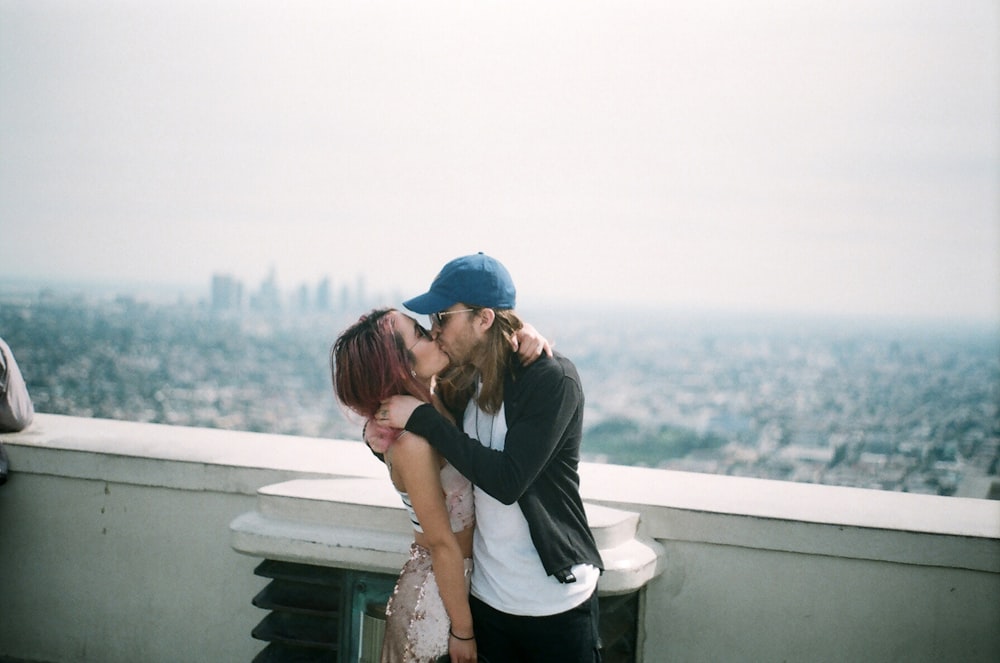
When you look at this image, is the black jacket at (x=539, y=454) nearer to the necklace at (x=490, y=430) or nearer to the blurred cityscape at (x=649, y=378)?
the necklace at (x=490, y=430)

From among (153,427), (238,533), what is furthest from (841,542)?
(153,427)

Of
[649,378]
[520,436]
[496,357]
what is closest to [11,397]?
[496,357]

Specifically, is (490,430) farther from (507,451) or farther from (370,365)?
(370,365)

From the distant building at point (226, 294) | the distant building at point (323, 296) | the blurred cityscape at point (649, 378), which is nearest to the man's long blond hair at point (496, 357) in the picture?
the blurred cityscape at point (649, 378)

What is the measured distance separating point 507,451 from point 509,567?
0.31 meters

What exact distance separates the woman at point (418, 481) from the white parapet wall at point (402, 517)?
0.89 m

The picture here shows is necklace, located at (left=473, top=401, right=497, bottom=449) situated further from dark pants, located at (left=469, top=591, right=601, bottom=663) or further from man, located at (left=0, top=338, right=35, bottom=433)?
man, located at (left=0, top=338, right=35, bottom=433)

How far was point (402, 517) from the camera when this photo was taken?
265cm

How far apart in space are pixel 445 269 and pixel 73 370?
2120 cm

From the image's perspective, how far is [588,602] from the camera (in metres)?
2.12

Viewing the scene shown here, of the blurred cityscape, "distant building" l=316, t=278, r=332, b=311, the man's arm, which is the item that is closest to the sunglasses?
the man's arm

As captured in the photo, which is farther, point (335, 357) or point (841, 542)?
point (841, 542)

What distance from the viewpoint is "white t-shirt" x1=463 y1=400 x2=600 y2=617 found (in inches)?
80.6

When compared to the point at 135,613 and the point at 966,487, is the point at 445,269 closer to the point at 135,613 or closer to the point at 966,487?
the point at 135,613
